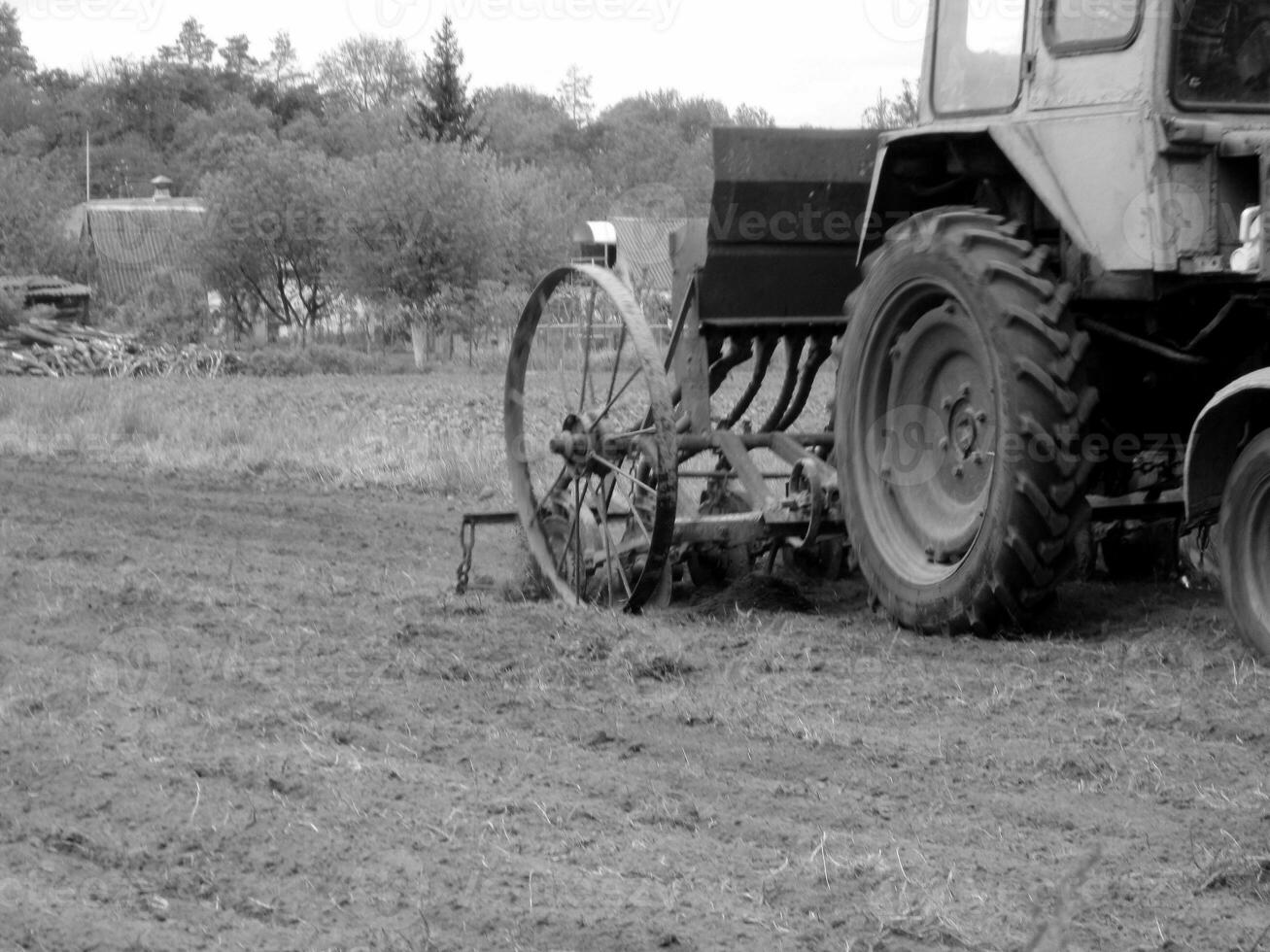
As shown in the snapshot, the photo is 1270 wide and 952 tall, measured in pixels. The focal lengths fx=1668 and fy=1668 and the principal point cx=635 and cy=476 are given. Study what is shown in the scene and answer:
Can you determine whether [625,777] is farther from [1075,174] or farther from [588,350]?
[588,350]

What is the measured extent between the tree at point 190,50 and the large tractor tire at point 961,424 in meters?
89.4

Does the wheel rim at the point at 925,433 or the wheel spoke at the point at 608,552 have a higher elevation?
the wheel rim at the point at 925,433

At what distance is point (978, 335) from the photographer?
18.6ft

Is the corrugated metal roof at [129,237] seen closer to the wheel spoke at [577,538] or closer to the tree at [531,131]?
the tree at [531,131]

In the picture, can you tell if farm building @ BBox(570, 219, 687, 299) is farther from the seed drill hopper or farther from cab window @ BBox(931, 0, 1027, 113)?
cab window @ BBox(931, 0, 1027, 113)

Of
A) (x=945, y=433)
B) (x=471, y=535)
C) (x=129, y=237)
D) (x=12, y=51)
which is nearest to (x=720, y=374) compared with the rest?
(x=471, y=535)

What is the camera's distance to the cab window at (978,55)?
5.95m

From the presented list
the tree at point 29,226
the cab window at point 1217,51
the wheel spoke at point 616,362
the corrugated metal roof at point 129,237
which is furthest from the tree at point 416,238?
the cab window at point 1217,51

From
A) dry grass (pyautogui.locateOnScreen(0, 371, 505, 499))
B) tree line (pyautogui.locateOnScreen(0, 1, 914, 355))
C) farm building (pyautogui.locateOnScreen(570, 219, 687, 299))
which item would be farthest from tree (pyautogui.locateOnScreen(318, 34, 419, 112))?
dry grass (pyautogui.locateOnScreen(0, 371, 505, 499))

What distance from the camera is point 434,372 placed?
3359 cm

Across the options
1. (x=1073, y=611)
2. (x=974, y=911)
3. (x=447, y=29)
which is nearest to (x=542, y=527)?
(x=1073, y=611)

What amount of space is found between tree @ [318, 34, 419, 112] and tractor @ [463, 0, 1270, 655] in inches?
3235

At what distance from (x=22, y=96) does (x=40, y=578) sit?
88543 mm

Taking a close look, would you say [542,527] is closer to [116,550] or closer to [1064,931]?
[116,550]
